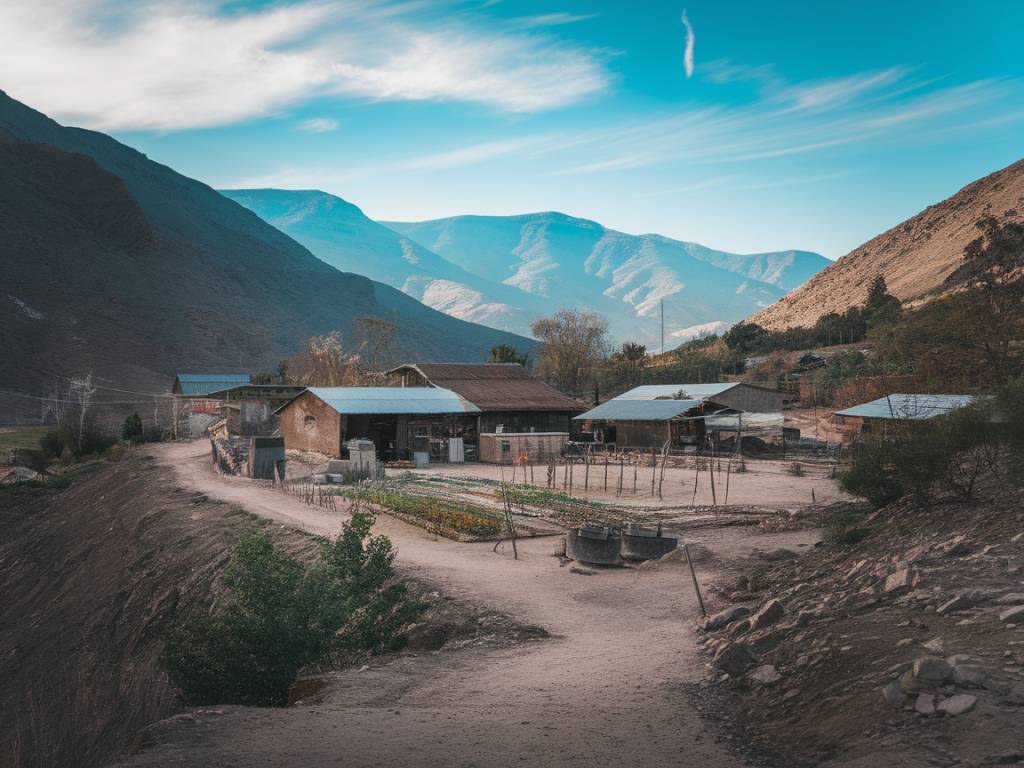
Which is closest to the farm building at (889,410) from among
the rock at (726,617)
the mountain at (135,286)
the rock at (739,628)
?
the rock at (726,617)

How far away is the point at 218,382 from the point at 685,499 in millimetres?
61079

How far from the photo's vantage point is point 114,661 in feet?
55.8

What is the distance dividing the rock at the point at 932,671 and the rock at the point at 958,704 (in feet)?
0.82

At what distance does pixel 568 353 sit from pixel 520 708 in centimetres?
6567

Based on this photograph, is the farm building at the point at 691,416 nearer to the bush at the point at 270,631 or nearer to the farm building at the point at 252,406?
the farm building at the point at 252,406

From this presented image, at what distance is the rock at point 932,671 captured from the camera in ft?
21.1

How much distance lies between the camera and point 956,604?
8242mm

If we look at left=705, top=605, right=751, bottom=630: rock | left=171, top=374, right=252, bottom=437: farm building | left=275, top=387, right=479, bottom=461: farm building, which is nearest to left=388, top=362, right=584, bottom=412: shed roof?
left=275, top=387, right=479, bottom=461: farm building

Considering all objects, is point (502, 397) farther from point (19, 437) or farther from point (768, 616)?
point (19, 437)

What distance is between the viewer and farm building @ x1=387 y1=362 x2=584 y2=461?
4488cm

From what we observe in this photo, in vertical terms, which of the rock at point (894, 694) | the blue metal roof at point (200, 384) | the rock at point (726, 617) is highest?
the blue metal roof at point (200, 384)

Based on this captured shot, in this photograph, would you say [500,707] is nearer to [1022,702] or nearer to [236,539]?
[1022,702]

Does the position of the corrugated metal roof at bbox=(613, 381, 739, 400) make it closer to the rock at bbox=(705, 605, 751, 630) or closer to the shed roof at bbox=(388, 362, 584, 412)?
the shed roof at bbox=(388, 362, 584, 412)

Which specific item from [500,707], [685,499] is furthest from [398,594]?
[685,499]
